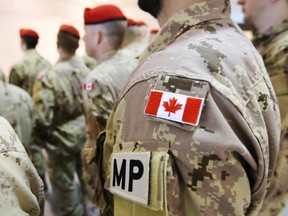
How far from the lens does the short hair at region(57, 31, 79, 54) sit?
259cm

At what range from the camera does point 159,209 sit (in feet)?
1.83

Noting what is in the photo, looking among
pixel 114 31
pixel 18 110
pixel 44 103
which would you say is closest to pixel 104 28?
pixel 114 31

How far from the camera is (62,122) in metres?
2.53

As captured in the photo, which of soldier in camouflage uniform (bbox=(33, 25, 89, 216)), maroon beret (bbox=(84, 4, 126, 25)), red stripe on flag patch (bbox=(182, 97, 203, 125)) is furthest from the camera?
soldier in camouflage uniform (bbox=(33, 25, 89, 216))

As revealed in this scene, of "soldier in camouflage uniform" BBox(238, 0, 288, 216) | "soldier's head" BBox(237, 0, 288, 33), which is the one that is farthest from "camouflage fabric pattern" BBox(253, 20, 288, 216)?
"soldier's head" BBox(237, 0, 288, 33)

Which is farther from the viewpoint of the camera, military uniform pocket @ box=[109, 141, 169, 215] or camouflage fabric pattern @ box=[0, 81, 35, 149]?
camouflage fabric pattern @ box=[0, 81, 35, 149]

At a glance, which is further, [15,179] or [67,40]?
[67,40]

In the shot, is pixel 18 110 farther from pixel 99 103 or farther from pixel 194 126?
pixel 194 126

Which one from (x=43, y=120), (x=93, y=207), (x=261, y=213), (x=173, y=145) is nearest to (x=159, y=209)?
(x=173, y=145)

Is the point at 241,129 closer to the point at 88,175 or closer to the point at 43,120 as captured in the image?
the point at 88,175

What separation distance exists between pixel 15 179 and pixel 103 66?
1.36 meters

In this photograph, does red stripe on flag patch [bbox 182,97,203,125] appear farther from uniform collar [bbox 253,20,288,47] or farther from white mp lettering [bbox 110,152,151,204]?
uniform collar [bbox 253,20,288,47]

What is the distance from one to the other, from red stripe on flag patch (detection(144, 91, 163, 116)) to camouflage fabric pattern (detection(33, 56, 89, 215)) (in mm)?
1939

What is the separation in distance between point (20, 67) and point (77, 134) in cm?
113
